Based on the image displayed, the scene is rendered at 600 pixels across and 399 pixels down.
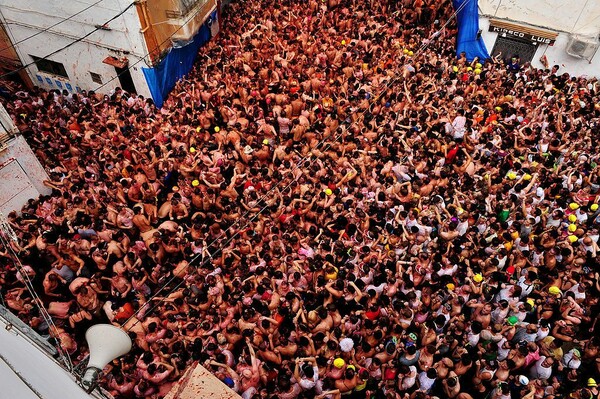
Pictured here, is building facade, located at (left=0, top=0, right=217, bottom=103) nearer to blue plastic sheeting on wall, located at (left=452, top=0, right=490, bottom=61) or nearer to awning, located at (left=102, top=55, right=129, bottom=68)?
awning, located at (left=102, top=55, right=129, bottom=68)

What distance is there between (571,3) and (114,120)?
1247cm

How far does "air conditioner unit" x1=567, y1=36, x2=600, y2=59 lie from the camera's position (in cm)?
1188

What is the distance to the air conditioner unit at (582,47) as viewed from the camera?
11.9 m

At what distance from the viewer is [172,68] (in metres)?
12.2

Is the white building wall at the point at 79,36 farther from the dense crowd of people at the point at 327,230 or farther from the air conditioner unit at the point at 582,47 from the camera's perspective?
the air conditioner unit at the point at 582,47

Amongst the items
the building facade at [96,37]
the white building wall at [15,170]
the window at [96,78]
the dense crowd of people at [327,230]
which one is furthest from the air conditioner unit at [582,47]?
the white building wall at [15,170]

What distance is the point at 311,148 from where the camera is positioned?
9.25m

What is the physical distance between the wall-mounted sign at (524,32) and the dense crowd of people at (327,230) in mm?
1614

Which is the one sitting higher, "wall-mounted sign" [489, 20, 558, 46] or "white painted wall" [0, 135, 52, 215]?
"wall-mounted sign" [489, 20, 558, 46]

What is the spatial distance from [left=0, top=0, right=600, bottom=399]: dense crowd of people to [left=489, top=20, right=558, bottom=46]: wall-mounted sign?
1614 mm

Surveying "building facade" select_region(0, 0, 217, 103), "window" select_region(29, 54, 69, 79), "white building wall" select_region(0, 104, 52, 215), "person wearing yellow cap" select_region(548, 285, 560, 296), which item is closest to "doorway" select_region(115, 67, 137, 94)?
"building facade" select_region(0, 0, 217, 103)

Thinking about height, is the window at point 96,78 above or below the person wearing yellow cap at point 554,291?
below

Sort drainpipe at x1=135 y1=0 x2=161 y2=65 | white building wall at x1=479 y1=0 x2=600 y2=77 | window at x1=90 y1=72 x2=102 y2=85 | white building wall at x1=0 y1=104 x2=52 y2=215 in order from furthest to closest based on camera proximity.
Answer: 1. window at x1=90 y1=72 x2=102 y2=85
2. white building wall at x1=479 y1=0 x2=600 y2=77
3. drainpipe at x1=135 y1=0 x2=161 y2=65
4. white building wall at x1=0 y1=104 x2=52 y2=215

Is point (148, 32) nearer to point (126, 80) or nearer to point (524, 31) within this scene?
point (126, 80)
